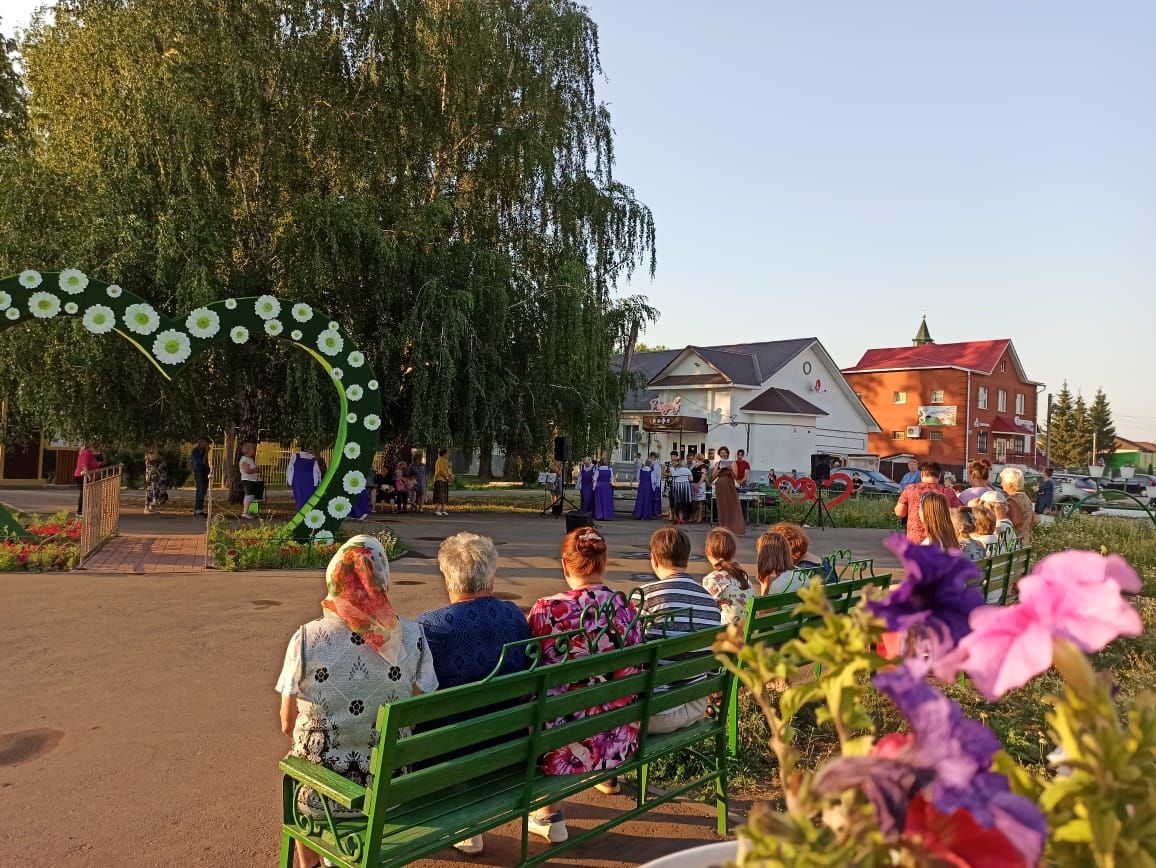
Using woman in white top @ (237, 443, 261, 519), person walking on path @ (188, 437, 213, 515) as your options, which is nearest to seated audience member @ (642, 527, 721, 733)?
woman in white top @ (237, 443, 261, 519)

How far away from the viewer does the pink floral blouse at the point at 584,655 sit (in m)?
3.86

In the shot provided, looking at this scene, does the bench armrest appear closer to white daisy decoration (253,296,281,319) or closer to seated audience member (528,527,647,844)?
seated audience member (528,527,647,844)

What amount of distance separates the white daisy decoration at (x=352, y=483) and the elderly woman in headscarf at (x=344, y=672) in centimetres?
1039

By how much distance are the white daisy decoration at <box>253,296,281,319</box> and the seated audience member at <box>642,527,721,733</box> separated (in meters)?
9.94

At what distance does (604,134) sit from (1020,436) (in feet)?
150

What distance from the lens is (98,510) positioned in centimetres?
1275

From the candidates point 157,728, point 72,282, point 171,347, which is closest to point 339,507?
point 171,347

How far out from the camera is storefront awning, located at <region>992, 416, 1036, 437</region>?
55.6 meters

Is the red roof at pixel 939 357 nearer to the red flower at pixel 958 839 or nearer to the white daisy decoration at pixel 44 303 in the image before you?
the white daisy decoration at pixel 44 303

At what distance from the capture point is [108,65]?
17281 millimetres

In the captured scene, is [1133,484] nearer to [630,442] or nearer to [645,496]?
[630,442]

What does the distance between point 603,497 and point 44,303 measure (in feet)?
44.6

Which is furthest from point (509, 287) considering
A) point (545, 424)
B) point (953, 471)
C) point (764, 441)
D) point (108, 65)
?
point (953, 471)

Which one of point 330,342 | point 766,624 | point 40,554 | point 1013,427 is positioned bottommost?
point 40,554
